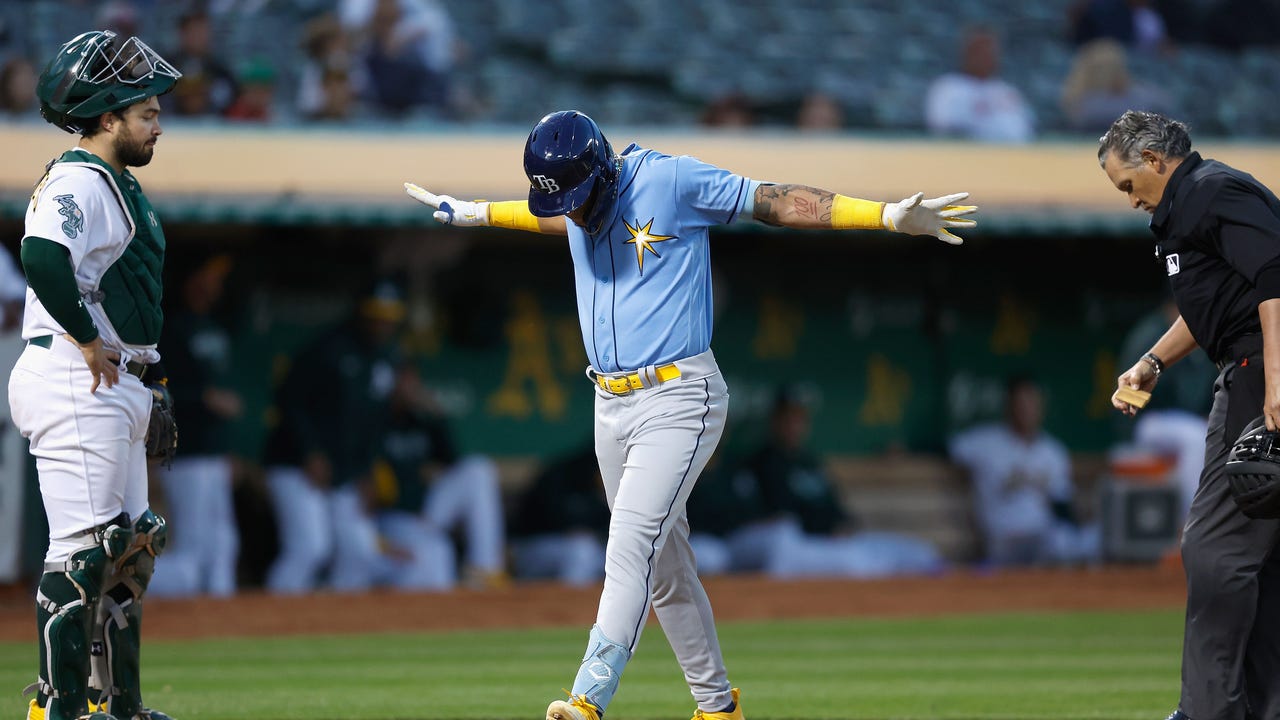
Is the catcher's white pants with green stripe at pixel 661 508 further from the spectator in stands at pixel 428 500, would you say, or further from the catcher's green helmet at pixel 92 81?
the spectator in stands at pixel 428 500

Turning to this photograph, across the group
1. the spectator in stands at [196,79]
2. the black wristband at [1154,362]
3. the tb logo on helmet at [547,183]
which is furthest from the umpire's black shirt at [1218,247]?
the spectator in stands at [196,79]

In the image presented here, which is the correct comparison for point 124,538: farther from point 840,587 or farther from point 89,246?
point 840,587

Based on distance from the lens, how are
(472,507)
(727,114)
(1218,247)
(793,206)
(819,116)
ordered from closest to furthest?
1. (1218,247)
2. (793,206)
3. (472,507)
4. (727,114)
5. (819,116)

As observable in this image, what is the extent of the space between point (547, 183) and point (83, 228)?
135 cm

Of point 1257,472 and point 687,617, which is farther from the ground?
point 1257,472

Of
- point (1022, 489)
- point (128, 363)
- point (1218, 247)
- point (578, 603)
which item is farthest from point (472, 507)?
point (1218, 247)

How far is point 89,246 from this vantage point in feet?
15.6

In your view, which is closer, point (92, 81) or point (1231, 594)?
point (1231, 594)

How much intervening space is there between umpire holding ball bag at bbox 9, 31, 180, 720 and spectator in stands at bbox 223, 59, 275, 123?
6.70 meters

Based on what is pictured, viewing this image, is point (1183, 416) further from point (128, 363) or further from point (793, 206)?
point (128, 363)

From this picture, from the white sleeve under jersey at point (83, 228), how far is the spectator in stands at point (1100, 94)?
10413 mm

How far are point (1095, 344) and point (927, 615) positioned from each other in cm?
486

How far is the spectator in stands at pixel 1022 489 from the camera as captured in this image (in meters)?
13.4

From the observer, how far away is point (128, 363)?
4.94 meters
